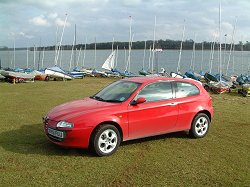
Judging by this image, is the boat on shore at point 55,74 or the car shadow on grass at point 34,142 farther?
the boat on shore at point 55,74

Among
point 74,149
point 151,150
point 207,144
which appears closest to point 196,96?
point 207,144

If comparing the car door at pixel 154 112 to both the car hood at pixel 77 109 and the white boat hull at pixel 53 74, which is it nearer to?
the car hood at pixel 77 109

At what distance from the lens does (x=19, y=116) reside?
10203mm

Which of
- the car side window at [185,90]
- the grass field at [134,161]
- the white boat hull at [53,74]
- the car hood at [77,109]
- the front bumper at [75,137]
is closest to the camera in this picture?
the grass field at [134,161]

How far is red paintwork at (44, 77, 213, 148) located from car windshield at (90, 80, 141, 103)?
0.15m

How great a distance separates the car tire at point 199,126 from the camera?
25.9 ft

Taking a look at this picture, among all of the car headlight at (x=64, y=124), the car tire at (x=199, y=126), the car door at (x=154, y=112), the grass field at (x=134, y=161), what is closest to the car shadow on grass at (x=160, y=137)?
the grass field at (x=134, y=161)

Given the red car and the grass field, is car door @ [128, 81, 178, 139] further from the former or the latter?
the grass field

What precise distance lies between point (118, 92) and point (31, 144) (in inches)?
88.4

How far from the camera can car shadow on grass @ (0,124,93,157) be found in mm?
6562

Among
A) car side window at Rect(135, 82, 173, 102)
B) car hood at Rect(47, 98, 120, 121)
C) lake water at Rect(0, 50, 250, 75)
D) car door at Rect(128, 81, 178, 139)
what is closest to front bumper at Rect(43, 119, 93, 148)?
car hood at Rect(47, 98, 120, 121)

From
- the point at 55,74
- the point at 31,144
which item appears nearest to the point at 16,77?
the point at 55,74

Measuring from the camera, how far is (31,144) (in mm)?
7125

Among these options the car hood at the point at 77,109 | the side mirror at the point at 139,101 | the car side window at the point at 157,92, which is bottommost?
the car hood at the point at 77,109
